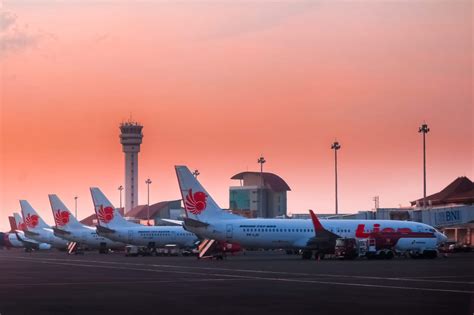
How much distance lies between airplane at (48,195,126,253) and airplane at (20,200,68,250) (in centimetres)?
1406

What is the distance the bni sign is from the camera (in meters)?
104

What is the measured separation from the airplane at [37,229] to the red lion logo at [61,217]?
14658 mm

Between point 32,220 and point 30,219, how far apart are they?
1.24 ft

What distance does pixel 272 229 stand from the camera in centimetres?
8406

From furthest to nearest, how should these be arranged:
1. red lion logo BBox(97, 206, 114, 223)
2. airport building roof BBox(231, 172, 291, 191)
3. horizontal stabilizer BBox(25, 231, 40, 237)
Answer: airport building roof BBox(231, 172, 291, 191) < horizontal stabilizer BBox(25, 231, 40, 237) < red lion logo BBox(97, 206, 114, 223)

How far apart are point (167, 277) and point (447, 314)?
2448 centimetres

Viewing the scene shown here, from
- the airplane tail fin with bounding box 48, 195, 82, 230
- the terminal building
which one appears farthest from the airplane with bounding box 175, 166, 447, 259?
the terminal building

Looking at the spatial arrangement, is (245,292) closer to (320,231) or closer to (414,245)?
(320,231)

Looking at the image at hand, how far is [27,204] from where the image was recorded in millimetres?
141875

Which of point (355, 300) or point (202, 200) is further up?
point (202, 200)

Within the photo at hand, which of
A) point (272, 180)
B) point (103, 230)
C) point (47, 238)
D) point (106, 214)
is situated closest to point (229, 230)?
point (103, 230)

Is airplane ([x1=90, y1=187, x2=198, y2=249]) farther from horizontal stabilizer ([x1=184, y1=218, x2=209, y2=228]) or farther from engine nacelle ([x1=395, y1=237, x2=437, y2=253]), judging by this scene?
engine nacelle ([x1=395, y1=237, x2=437, y2=253])

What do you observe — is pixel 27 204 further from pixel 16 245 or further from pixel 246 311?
pixel 246 311

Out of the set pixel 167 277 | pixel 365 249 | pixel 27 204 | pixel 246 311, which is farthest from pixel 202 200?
pixel 27 204
